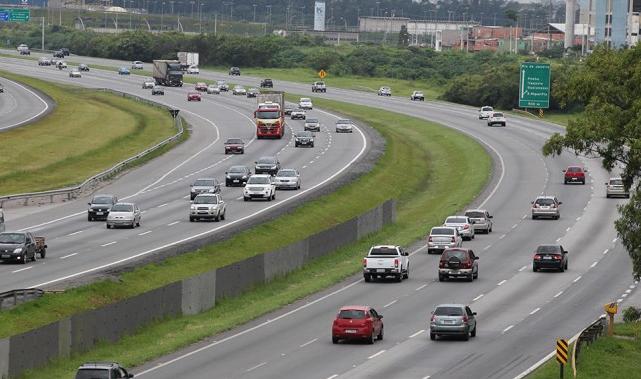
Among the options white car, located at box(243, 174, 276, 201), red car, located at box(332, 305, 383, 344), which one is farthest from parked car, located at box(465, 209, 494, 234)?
red car, located at box(332, 305, 383, 344)

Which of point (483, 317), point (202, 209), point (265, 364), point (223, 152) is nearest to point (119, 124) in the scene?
point (223, 152)

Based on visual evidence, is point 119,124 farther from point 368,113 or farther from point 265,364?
point 265,364

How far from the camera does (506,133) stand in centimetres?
14662

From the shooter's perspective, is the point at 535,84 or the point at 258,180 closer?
the point at 258,180

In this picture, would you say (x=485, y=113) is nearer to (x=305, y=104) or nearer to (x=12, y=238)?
(x=305, y=104)

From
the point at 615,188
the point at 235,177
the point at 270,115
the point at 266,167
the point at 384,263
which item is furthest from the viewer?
the point at 270,115

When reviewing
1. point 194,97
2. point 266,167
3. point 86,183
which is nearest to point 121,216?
point 86,183

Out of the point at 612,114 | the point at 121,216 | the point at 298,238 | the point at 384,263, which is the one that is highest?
the point at 612,114

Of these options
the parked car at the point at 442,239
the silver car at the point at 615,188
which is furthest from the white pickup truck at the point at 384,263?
the silver car at the point at 615,188

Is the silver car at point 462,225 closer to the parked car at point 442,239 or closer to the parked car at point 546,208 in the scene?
the parked car at point 442,239

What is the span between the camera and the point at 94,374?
33.8 metres

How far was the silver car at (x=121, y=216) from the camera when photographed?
2945 inches

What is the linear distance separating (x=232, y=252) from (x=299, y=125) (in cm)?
8119

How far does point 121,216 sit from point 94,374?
136 feet
